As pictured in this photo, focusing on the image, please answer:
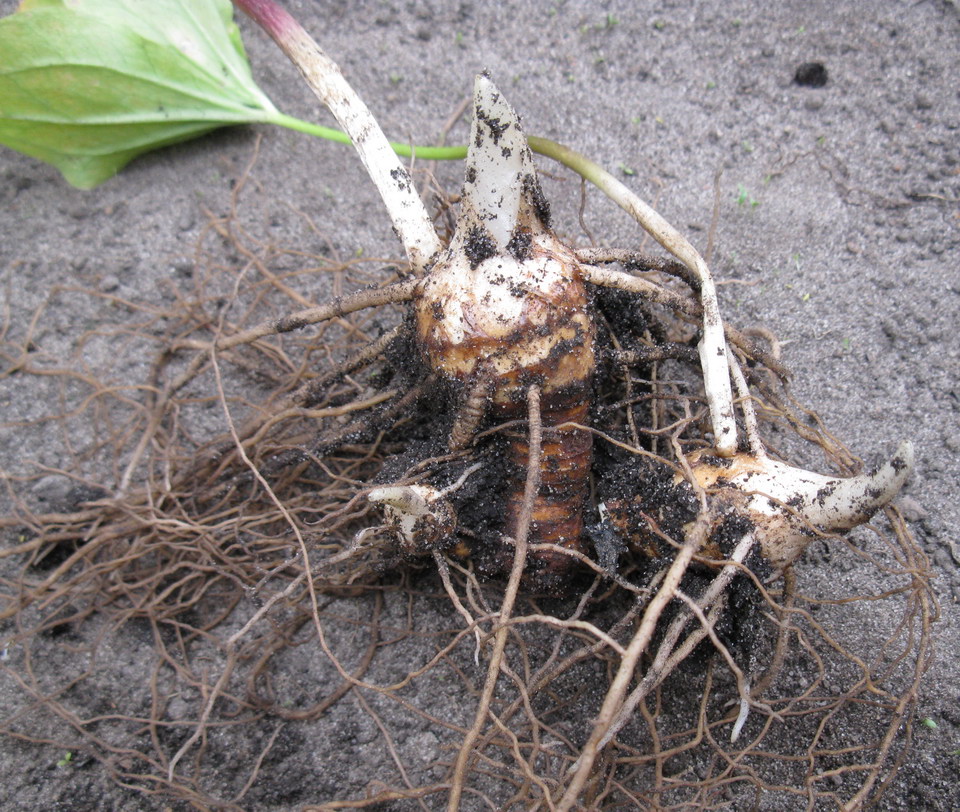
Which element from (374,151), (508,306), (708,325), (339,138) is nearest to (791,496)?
(708,325)

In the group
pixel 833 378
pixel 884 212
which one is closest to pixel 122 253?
pixel 833 378

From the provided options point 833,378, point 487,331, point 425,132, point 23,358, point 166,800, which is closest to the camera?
point 487,331

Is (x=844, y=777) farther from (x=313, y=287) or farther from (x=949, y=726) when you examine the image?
(x=313, y=287)

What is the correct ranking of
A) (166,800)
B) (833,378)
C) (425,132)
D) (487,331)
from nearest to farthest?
(487,331)
(166,800)
(833,378)
(425,132)

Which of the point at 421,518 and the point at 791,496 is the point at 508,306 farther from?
the point at 791,496

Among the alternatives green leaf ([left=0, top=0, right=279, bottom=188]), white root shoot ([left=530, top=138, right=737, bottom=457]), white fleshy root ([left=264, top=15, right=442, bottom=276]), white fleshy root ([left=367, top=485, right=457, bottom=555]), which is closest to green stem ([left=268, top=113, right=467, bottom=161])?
green leaf ([left=0, top=0, right=279, bottom=188])

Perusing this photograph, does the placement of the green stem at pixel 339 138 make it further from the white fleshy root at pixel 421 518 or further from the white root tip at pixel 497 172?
the white fleshy root at pixel 421 518
